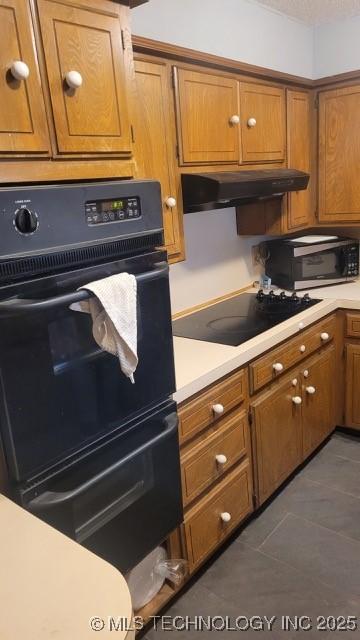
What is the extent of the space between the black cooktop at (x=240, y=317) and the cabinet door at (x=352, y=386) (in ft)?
1.25

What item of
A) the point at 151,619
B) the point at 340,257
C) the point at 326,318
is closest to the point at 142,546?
the point at 151,619

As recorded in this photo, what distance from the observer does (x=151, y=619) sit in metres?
1.67

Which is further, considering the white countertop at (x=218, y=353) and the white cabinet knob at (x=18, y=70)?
the white countertop at (x=218, y=353)

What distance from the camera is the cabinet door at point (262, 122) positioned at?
2199mm

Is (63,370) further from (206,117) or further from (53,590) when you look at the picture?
(206,117)

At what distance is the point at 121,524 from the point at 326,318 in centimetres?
162

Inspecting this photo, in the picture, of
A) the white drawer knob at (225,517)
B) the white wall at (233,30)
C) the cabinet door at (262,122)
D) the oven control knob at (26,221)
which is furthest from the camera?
the cabinet door at (262,122)

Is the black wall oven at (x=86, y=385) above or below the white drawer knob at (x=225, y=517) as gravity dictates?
above

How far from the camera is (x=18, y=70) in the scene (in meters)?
0.99

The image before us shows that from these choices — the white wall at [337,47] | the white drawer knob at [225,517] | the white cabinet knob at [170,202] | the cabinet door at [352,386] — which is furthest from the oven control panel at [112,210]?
the white wall at [337,47]

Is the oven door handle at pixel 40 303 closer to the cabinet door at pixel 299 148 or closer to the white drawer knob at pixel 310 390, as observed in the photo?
the white drawer knob at pixel 310 390

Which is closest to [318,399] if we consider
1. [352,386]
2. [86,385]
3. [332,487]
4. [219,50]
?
[352,386]

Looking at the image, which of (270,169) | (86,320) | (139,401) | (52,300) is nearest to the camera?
(52,300)

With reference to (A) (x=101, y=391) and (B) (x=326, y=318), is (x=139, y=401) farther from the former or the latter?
(B) (x=326, y=318)
